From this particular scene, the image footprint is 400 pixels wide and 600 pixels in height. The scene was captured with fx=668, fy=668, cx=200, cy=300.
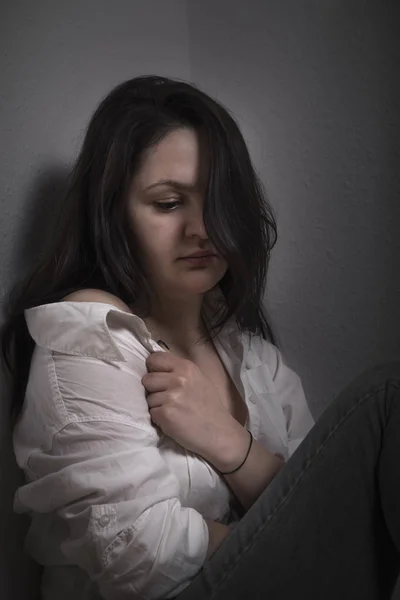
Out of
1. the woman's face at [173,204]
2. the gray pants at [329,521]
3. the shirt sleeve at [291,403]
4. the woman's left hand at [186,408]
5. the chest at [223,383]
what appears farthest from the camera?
the shirt sleeve at [291,403]

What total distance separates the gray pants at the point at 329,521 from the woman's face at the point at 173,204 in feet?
1.23

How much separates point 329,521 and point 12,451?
0.52 meters

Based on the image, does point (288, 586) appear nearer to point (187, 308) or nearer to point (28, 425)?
Result: point (28, 425)

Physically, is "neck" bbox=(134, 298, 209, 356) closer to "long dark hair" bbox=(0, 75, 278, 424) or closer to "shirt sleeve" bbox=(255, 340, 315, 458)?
"long dark hair" bbox=(0, 75, 278, 424)

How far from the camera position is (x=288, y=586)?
2.80ft

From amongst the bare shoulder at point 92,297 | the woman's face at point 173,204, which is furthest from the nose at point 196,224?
the bare shoulder at point 92,297

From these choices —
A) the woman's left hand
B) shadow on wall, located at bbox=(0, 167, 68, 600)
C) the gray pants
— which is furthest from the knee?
shadow on wall, located at bbox=(0, 167, 68, 600)

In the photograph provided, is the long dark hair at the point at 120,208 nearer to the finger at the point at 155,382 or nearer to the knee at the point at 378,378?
the finger at the point at 155,382

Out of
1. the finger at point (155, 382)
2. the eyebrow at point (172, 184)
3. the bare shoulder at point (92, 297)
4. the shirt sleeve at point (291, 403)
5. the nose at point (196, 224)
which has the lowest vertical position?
the shirt sleeve at point (291, 403)

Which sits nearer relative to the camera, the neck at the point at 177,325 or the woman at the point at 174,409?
the woman at the point at 174,409

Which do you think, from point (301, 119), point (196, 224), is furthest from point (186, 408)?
point (301, 119)

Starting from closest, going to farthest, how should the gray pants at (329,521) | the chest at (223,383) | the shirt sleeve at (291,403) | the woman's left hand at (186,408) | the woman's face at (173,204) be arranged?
the gray pants at (329,521), the woman's left hand at (186,408), the woman's face at (173,204), the chest at (223,383), the shirt sleeve at (291,403)

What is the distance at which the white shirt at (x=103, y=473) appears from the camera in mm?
853

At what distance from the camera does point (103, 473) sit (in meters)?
0.86
